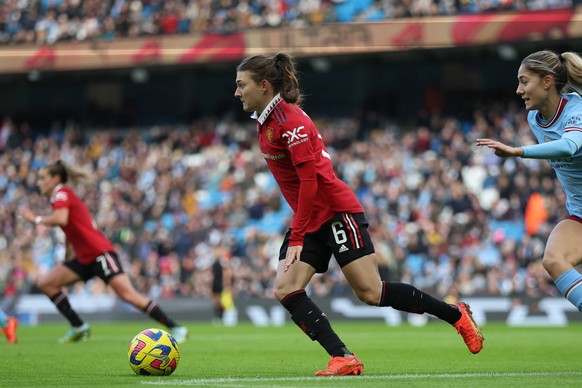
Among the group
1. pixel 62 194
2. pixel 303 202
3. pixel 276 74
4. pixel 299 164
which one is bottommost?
pixel 303 202

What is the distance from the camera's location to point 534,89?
795 centimetres

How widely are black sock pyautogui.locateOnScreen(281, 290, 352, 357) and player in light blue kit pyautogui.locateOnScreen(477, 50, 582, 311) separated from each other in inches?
66.2

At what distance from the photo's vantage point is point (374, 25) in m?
27.7

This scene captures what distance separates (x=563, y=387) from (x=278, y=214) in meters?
20.7

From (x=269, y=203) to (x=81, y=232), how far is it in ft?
46.4

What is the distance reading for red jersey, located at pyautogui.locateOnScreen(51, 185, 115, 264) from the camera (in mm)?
13867

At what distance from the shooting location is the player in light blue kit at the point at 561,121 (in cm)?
775

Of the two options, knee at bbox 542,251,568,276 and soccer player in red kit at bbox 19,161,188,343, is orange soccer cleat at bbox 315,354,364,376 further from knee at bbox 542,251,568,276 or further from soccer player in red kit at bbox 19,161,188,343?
soccer player in red kit at bbox 19,161,188,343

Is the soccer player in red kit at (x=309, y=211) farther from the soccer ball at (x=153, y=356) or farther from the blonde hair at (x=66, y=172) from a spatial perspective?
the blonde hair at (x=66, y=172)

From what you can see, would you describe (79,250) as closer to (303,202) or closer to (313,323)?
(313,323)

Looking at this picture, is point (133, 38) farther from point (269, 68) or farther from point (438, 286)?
point (269, 68)

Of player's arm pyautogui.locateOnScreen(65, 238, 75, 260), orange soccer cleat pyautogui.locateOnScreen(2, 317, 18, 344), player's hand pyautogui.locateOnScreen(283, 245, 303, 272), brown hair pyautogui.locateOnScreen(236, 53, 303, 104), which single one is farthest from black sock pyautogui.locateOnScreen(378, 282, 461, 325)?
orange soccer cleat pyautogui.locateOnScreen(2, 317, 18, 344)

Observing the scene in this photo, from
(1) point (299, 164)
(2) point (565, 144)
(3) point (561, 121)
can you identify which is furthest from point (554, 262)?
(1) point (299, 164)

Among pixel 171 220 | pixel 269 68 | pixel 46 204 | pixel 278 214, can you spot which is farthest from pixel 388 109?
pixel 269 68
